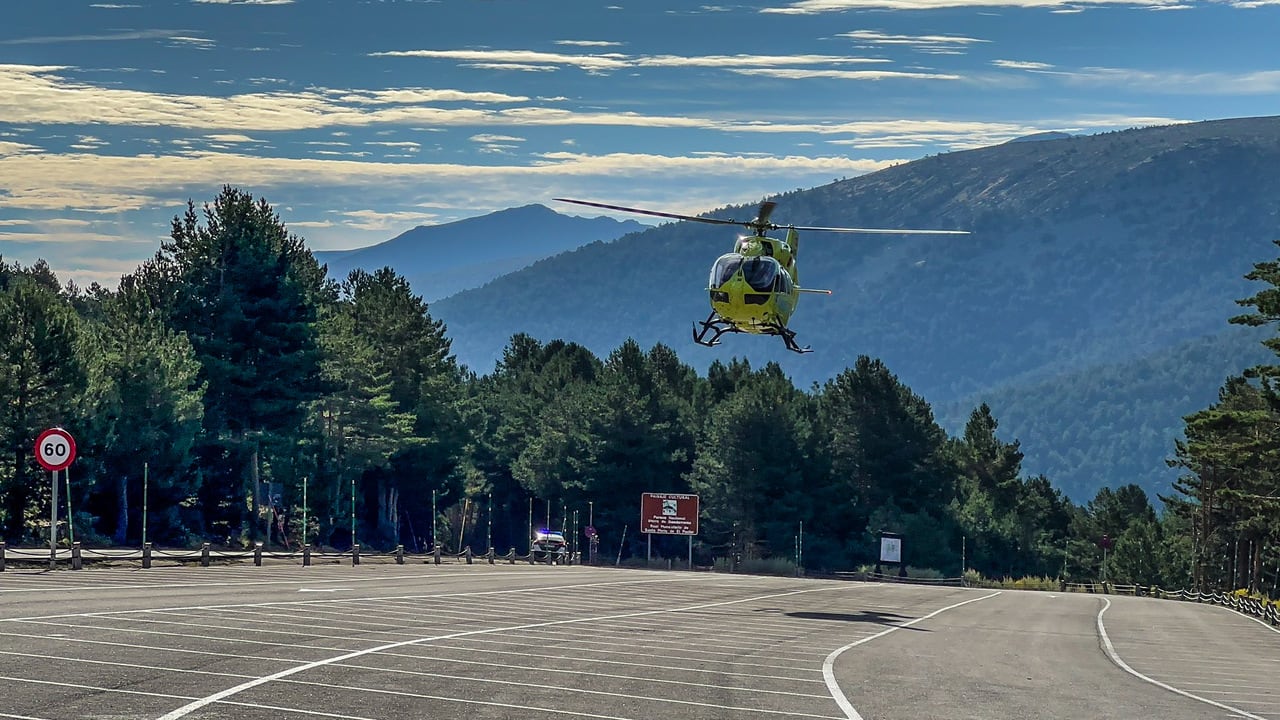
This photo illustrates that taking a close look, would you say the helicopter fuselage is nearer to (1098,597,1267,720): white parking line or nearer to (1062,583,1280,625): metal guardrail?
(1098,597,1267,720): white parking line

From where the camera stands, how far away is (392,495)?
130 m

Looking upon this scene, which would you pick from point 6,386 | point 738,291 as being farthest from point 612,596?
point 6,386

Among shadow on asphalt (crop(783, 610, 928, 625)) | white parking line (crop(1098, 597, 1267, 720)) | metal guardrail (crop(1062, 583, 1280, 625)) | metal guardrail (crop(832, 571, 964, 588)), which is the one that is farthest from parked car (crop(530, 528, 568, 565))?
white parking line (crop(1098, 597, 1267, 720))

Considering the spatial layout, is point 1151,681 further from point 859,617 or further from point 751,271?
point 751,271

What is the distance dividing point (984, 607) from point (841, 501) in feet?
279

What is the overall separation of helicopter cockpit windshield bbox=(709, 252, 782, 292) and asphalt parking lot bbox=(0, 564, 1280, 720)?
11.2 metres

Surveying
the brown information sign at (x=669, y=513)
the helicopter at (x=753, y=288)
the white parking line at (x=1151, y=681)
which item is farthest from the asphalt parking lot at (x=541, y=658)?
the brown information sign at (x=669, y=513)

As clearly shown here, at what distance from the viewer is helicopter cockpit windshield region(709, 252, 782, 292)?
2003 inches

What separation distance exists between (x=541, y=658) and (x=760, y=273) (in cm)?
2878

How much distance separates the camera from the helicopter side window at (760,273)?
5088 cm

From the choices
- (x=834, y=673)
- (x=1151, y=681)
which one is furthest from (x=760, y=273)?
(x=834, y=673)

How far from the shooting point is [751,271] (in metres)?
51.0

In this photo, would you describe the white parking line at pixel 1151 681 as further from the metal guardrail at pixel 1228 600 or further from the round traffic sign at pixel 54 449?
the round traffic sign at pixel 54 449

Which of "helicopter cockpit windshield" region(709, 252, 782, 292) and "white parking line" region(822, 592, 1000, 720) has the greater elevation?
"helicopter cockpit windshield" region(709, 252, 782, 292)
